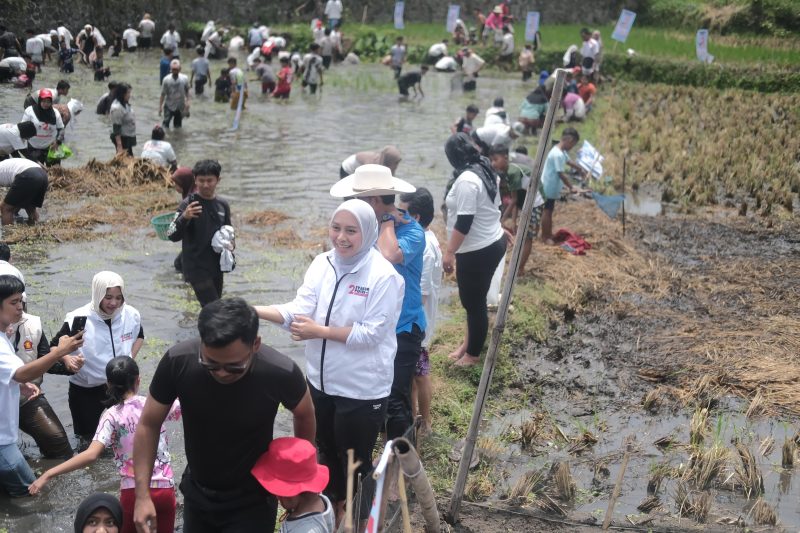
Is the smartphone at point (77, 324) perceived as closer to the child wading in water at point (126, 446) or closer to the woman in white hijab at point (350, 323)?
the child wading in water at point (126, 446)

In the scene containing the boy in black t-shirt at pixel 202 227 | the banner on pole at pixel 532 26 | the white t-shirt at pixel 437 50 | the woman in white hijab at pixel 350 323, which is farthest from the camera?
the white t-shirt at pixel 437 50

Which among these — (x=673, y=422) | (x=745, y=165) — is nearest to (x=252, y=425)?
(x=673, y=422)

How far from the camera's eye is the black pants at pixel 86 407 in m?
5.58

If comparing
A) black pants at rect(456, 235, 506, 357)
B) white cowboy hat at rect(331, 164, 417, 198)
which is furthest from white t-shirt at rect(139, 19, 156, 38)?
white cowboy hat at rect(331, 164, 417, 198)

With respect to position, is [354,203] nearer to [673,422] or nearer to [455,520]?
[455,520]

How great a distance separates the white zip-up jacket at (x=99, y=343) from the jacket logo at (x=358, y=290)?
6.32ft

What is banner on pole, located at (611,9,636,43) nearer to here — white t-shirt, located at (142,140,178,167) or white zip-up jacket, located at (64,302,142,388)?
white t-shirt, located at (142,140,178,167)

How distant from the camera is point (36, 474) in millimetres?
5500

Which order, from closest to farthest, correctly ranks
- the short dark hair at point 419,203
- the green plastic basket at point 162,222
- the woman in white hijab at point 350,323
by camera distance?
the woman in white hijab at point 350,323 → the short dark hair at point 419,203 → the green plastic basket at point 162,222

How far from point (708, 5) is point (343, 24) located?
16.7 m

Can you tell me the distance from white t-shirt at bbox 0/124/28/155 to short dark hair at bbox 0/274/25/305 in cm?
747

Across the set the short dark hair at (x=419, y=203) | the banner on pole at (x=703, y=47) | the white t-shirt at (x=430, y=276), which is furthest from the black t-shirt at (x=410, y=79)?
the short dark hair at (x=419, y=203)

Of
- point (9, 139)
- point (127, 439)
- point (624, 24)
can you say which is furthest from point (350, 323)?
point (624, 24)

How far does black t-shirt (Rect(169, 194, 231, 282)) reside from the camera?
22.6 ft
